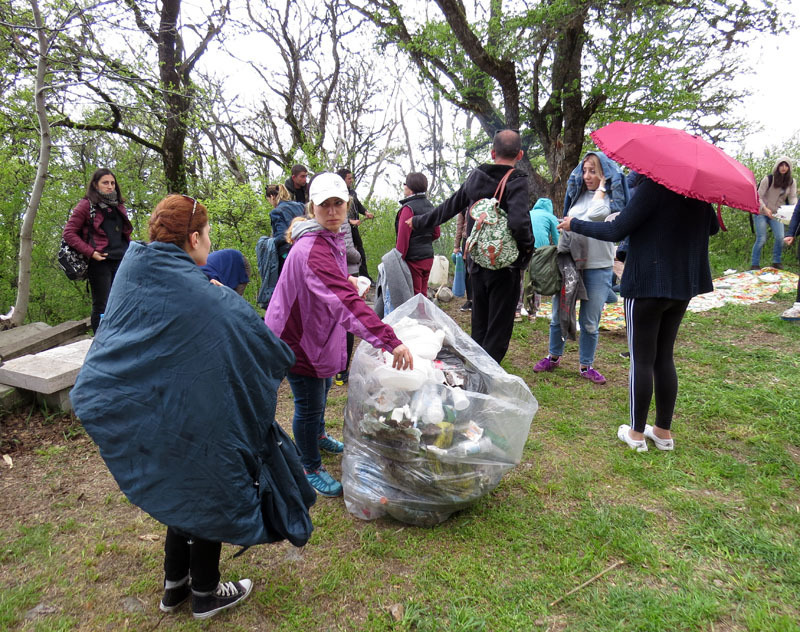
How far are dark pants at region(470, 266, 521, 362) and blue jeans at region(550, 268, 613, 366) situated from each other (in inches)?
33.7

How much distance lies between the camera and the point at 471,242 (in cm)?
317

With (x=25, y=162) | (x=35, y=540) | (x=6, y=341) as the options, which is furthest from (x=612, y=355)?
(x=25, y=162)

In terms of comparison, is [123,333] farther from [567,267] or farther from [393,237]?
[393,237]

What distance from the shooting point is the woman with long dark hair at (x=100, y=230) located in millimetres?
3998

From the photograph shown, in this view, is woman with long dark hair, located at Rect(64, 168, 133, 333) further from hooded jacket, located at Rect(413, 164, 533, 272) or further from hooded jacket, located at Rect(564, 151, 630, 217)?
hooded jacket, located at Rect(564, 151, 630, 217)

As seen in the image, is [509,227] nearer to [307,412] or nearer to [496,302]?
[496,302]

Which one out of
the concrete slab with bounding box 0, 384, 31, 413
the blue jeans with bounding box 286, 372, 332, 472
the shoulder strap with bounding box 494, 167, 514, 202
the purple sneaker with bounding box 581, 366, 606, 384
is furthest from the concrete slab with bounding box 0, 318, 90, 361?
the purple sneaker with bounding box 581, 366, 606, 384

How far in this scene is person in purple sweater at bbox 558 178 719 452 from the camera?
2.42m

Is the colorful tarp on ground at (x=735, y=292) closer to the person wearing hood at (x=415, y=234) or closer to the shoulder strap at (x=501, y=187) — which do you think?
the person wearing hood at (x=415, y=234)

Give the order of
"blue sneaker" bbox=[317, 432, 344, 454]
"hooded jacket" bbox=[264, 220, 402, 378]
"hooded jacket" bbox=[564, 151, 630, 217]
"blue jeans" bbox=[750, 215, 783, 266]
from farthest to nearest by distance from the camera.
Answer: "blue jeans" bbox=[750, 215, 783, 266], "hooded jacket" bbox=[564, 151, 630, 217], "blue sneaker" bbox=[317, 432, 344, 454], "hooded jacket" bbox=[264, 220, 402, 378]

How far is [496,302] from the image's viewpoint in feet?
10.7

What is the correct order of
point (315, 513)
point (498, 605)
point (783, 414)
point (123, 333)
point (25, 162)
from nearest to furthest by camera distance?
1. point (123, 333)
2. point (498, 605)
3. point (315, 513)
4. point (783, 414)
5. point (25, 162)

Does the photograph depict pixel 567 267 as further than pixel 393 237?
No

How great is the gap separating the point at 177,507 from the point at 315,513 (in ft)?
3.42
